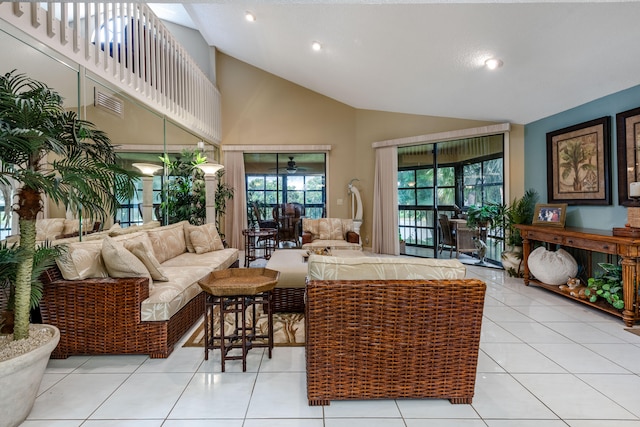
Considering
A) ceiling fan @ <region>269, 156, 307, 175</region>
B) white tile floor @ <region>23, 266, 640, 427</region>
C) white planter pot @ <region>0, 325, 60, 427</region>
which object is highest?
ceiling fan @ <region>269, 156, 307, 175</region>

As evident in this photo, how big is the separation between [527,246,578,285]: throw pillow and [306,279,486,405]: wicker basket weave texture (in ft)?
8.86

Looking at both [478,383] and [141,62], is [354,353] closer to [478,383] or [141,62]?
[478,383]

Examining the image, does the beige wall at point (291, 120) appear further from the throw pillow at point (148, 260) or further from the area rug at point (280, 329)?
the throw pillow at point (148, 260)

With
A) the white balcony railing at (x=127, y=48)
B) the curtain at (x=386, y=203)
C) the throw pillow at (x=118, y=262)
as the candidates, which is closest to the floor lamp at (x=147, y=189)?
the white balcony railing at (x=127, y=48)

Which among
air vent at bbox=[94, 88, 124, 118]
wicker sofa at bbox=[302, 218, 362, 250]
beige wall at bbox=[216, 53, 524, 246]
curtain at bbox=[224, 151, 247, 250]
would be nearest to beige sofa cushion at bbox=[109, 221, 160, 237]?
air vent at bbox=[94, 88, 124, 118]

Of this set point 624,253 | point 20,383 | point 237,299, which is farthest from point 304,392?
point 624,253

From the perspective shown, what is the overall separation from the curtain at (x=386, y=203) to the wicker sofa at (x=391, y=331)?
16.1 feet

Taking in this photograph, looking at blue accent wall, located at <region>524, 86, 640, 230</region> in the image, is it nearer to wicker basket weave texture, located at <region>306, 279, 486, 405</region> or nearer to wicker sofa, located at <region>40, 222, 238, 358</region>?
wicker basket weave texture, located at <region>306, 279, 486, 405</region>

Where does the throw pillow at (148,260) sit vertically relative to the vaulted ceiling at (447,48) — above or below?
below

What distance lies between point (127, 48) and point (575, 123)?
18.1 ft

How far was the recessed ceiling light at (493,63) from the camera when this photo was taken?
147 inches

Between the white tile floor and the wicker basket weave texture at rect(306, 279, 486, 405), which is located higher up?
the wicker basket weave texture at rect(306, 279, 486, 405)

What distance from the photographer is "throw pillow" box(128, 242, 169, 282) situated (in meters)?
2.70

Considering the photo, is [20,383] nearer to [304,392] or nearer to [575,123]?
[304,392]
